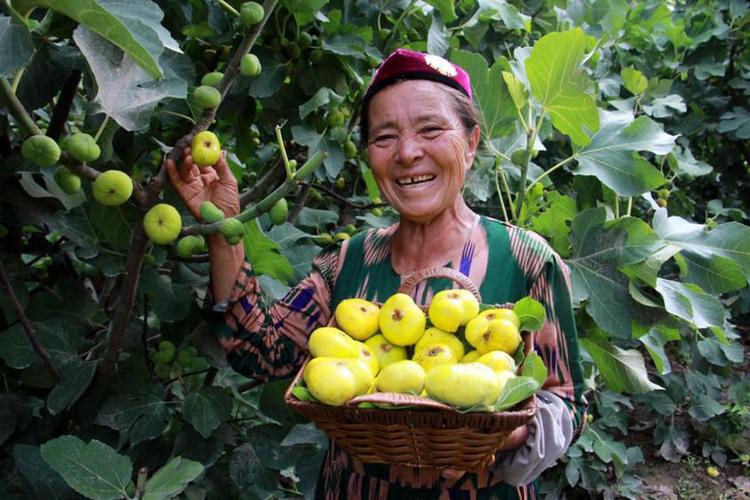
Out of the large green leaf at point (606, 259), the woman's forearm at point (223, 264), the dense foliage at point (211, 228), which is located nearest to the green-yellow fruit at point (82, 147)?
the dense foliage at point (211, 228)

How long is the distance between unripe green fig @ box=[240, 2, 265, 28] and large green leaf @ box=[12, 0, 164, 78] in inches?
14.2

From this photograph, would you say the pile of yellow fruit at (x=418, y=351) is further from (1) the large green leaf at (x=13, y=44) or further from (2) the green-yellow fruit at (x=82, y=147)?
(1) the large green leaf at (x=13, y=44)

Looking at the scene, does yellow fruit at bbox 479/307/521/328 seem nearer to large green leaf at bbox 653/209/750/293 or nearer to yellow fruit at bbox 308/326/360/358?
yellow fruit at bbox 308/326/360/358

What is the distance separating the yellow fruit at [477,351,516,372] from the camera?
3.91 feet

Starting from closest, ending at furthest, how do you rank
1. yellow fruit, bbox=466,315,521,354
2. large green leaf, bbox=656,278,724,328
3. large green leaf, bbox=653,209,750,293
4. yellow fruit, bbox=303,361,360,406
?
yellow fruit, bbox=303,361,360,406, yellow fruit, bbox=466,315,521,354, large green leaf, bbox=656,278,724,328, large green leaf, bbox=653,209,750,293

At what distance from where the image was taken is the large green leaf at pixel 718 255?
78.5 inches

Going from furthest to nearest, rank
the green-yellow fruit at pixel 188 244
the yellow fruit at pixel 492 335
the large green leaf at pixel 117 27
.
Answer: the green-yellow fruit at pixel 188 244
the yellow fruit at pixel 492 335
the large green leaf at pixel 117 27

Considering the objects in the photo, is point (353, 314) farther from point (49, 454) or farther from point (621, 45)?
point (621, 45)

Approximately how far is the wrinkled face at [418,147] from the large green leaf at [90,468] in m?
0.69

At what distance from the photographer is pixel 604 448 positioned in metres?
3.24

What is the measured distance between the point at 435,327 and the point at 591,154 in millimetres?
929

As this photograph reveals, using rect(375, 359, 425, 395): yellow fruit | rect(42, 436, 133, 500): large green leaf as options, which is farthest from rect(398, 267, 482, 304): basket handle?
rect(42, 436, 133, 500): large green leaf

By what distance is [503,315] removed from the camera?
4.15 ft

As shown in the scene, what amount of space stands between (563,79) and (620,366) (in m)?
0.79
